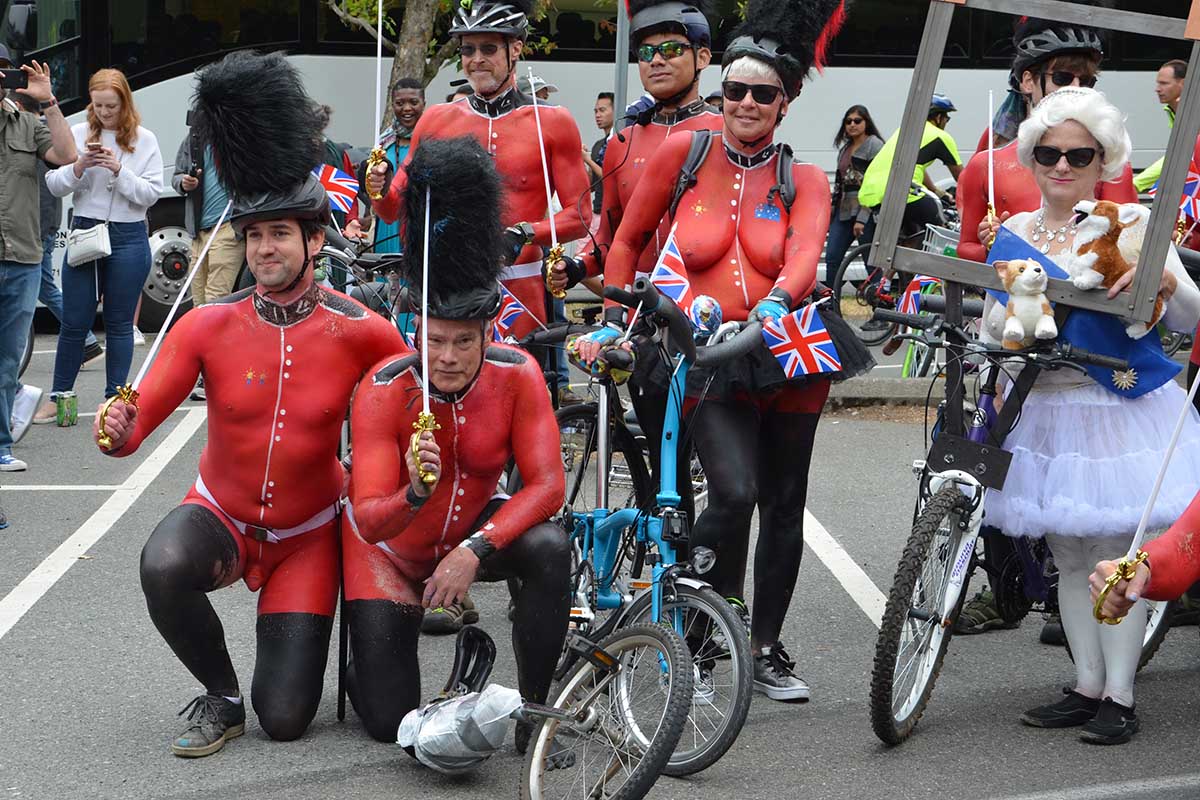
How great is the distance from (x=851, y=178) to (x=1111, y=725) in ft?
29.6

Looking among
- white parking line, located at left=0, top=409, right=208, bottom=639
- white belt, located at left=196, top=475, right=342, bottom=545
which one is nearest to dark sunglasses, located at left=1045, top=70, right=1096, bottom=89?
white belt, located at left=196, top=475, right=342, bottom=545

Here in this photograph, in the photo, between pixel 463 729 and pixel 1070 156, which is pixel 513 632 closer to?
pixel 463 729

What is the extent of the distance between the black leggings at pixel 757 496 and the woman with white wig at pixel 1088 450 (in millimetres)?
638

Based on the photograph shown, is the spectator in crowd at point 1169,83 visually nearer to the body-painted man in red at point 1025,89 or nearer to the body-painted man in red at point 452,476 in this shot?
the body-painted man in red at point 1025,89

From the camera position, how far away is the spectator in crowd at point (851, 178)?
13.0 meters

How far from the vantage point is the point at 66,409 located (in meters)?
9.27

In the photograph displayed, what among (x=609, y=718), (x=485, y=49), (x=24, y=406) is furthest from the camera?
(x=24, y=406)

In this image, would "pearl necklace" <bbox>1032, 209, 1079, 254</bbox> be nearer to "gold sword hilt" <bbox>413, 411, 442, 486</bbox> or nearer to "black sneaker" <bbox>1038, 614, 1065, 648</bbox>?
"black sneaker" <bbox>1038, 614, 1065, 648</bbox>

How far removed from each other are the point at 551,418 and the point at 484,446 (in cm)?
20

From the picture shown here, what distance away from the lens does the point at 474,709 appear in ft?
13.7

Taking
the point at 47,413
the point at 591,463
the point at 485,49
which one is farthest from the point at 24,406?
the point at 591,463

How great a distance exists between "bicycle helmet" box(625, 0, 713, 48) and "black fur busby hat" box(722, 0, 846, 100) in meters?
0.83

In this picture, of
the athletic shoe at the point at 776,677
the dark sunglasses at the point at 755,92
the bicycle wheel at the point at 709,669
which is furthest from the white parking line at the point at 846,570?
the dark sunglasses at the point at 755,92

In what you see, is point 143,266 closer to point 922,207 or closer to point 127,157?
point 127,157
